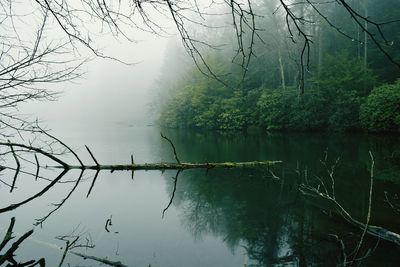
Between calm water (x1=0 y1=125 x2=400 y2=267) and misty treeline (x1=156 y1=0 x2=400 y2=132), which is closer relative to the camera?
calm water (x1=0 y1=125 x2=400 y2=267)

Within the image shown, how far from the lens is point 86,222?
8.61m

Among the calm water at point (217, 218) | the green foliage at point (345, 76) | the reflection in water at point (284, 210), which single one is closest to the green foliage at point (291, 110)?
the green foliage at point (345, 76)

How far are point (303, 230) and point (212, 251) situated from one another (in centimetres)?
201

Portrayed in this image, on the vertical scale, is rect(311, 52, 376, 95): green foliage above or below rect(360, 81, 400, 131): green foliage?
above

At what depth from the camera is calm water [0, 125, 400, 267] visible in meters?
6.38

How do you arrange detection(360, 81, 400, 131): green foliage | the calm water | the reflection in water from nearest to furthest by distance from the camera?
1. the reflection in water
2. the calm water
3. detection(360, 81, 400, 131): green foliage

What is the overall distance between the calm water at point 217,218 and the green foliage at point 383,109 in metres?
6.25

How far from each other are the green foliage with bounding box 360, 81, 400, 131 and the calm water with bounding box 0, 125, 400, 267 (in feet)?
20.5

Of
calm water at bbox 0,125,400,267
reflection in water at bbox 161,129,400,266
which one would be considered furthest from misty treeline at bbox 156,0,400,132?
calm water at bbox 0,125,400,267

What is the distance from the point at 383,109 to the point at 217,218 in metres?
15.9

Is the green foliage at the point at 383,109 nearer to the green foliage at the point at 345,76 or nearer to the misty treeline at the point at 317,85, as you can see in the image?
the misty treeline at the point at 317,85

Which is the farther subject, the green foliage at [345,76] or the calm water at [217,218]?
the green foliage at [345,76]

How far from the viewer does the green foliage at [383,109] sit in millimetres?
19844

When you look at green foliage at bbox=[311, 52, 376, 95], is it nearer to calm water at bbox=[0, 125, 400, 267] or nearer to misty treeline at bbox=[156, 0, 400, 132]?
misty treeline at bbox=[156, 0, 400, 132]
